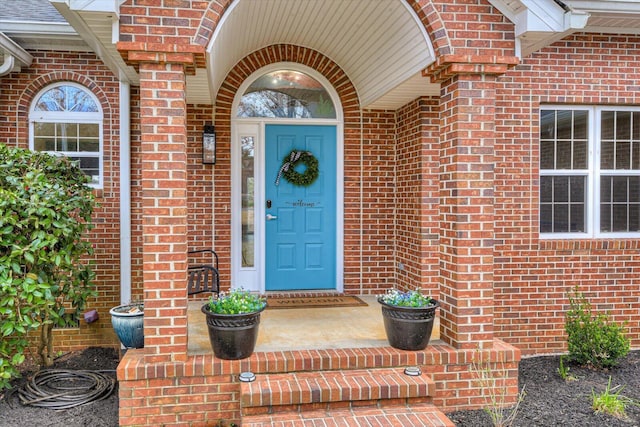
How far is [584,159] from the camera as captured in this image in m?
5.54

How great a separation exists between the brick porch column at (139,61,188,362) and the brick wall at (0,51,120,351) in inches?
85.0

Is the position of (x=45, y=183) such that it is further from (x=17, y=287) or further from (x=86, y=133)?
(x=86, y=133)

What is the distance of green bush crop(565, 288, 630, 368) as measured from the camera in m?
4.80

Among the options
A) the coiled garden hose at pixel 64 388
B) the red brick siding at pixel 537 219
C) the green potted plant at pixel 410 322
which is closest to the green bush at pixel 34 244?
the coiled garden hose at pixel 64 388

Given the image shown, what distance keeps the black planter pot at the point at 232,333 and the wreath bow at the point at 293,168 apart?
2.59 meters

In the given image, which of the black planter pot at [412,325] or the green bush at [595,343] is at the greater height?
the black planter pot at [412,325]

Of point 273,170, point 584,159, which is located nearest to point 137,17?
point 273,170

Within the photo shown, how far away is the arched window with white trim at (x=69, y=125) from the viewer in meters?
5.47

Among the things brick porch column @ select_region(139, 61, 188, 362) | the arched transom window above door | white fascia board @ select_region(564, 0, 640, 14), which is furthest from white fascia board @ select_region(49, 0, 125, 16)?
white fascia board @ select_region(564, 0, 640, 14)

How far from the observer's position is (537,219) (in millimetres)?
5406

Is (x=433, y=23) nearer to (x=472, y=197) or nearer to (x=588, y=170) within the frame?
(x=472, y=197)

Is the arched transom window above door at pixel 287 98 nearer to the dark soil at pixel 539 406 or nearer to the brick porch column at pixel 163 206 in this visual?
the brick porch column at pixel 163 206

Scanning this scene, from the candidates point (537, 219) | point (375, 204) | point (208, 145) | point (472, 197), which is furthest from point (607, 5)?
point (208, 145)

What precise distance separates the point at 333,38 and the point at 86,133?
2.98m
